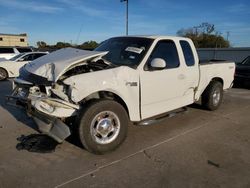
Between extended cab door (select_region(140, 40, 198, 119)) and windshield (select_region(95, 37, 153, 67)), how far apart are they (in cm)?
20

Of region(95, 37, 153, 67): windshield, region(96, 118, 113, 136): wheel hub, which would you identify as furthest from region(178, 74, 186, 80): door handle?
region(96, 118, 113, 136): wheel hub

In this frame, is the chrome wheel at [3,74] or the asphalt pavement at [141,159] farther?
the chrome wheel at [3,74]

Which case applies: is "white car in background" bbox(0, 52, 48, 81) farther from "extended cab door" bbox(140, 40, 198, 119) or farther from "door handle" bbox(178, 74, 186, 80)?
"door handle" bbox(178, 74, 186, 80)

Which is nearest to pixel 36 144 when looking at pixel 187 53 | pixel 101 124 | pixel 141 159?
pixel 101 124

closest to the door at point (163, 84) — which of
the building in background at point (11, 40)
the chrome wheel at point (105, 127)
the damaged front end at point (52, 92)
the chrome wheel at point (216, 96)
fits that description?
the chrome wheel at point (105, 127)

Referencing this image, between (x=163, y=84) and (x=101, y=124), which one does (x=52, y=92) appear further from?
(x=163, y=84)

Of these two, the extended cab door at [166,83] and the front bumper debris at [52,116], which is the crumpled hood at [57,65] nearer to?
the front bumper debris at [52,116]

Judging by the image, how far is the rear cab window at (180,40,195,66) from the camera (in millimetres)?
5461

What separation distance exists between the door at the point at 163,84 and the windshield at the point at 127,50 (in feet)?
0.65

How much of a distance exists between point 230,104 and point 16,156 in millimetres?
6348

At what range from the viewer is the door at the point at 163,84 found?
14.8 feet

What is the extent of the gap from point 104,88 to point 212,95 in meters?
3.72

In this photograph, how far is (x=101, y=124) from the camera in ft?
12.9

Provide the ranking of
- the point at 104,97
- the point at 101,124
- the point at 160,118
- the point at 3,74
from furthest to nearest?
the point at 3,74
the point at 160,118
the point at 104,97
the point at 101,124
